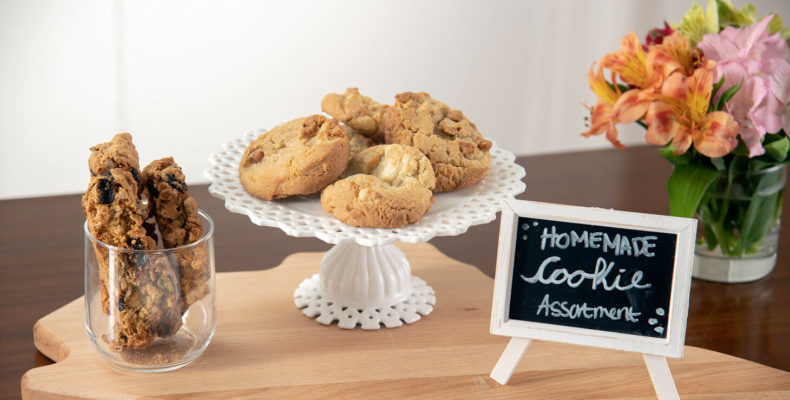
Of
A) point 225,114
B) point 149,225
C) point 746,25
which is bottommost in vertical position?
point 225,114

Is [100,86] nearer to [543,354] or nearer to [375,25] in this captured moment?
[375,25]

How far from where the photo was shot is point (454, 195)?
1.29 m

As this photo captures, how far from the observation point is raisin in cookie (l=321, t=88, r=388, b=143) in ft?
4.35

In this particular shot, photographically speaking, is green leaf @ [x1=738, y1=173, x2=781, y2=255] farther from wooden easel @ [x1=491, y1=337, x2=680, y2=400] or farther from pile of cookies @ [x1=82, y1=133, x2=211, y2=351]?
pile of cookies @ [x1=82, y1=133, x2=211, y2=351]

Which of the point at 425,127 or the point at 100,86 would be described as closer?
the point at 425,127

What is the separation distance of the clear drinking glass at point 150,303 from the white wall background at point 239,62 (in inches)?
93.3

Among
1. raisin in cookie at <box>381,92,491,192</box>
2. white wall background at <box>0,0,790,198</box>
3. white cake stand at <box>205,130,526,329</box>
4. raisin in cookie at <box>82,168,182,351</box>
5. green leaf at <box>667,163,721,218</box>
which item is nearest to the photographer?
raisin in cookie at <box>82,168,182,351</box>

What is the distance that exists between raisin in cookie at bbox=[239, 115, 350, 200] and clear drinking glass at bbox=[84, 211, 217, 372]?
109 mm

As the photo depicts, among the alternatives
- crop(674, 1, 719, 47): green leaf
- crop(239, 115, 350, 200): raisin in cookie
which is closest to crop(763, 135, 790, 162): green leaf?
crop(674, 1, 719, 47): green leaf

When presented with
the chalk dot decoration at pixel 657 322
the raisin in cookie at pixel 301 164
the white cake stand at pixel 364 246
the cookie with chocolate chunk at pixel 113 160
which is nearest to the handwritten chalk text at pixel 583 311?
the chalk dot decoration at pixel 657 322

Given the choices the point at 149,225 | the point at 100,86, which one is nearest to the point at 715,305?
the point at 149,225

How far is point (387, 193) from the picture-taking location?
115cm

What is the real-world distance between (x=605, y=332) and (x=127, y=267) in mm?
650

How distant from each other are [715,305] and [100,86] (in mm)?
2919
